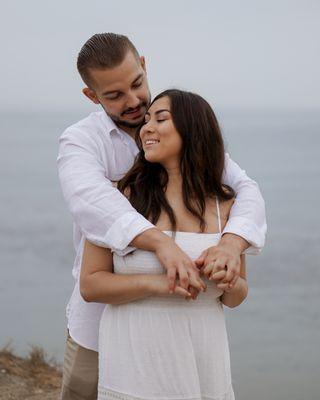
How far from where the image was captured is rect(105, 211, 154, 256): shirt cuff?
202 centimetres

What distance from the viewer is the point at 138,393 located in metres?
2.07

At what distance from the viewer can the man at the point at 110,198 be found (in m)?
2.02

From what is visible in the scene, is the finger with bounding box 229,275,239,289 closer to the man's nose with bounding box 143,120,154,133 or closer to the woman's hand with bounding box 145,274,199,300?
the woman's hand with bounding box 145,274,199,300


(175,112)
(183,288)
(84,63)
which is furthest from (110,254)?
(84,63)

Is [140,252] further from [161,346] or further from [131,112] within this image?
[131,112]

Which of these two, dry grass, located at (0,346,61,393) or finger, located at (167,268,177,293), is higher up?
finger, located at (167,268,177,293)

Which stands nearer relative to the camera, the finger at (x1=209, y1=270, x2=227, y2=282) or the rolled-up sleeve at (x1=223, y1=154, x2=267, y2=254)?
the finger at (x1=209, y1=270, x2=227, y2=282)

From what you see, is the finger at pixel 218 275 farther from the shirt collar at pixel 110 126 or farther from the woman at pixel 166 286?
the shirt collar at pixel 110 126

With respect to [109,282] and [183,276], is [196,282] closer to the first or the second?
[183,276]

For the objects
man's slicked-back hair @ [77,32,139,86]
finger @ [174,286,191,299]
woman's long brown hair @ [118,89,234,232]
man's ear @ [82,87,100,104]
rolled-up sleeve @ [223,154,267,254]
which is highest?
man's slicked-back hair @ [77,32,139,86]

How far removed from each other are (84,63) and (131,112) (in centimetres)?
23

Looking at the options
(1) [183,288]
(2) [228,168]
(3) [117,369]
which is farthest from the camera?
(2) [228,168]

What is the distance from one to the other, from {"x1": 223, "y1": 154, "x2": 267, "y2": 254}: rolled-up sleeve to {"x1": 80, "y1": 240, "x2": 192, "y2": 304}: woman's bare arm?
0.88 feet

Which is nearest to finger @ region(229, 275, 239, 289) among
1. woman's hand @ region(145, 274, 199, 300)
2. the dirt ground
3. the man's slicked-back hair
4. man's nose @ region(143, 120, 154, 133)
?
woman's hand @ region(145, 274, 199, 300)
